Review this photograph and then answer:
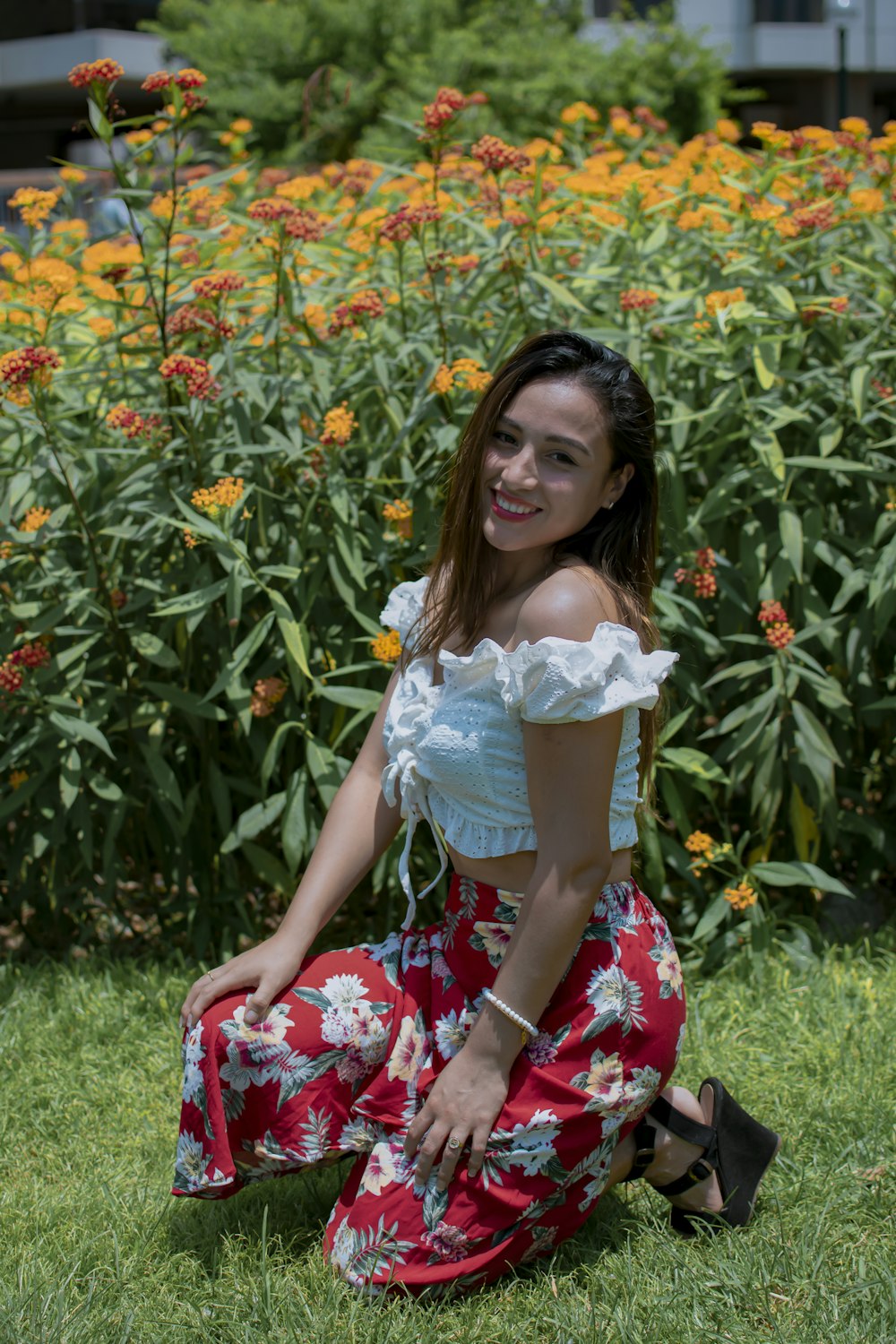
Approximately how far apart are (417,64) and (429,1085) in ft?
45.1

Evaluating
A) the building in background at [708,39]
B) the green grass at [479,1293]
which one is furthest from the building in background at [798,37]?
the green grass at [479,1293]

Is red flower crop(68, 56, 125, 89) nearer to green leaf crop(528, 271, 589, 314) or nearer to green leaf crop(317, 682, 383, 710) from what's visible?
green leaf crop(528, 271, 589, 314)

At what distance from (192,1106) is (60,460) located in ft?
4.63

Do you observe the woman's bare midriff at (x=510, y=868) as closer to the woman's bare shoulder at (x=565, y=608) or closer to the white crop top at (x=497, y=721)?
the white crop top at (x=497, y=721)

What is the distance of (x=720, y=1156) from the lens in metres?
2.08

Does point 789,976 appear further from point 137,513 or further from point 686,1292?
point 137,513

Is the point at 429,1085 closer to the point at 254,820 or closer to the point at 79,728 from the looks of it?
the point at 254,820

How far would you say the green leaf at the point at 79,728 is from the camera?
2.73 metres

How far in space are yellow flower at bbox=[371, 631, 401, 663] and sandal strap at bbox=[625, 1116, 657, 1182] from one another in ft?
3.14

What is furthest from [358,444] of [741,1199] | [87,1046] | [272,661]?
[741,1199]

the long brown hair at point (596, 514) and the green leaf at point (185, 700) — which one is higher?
the long brown hair at point (596, 514)

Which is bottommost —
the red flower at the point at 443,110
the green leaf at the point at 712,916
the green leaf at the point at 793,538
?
the green leaf at the point at 712,916

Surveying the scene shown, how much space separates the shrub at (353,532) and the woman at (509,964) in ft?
2.18

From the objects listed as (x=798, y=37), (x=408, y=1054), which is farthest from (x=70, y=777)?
(x=798, y=37)
